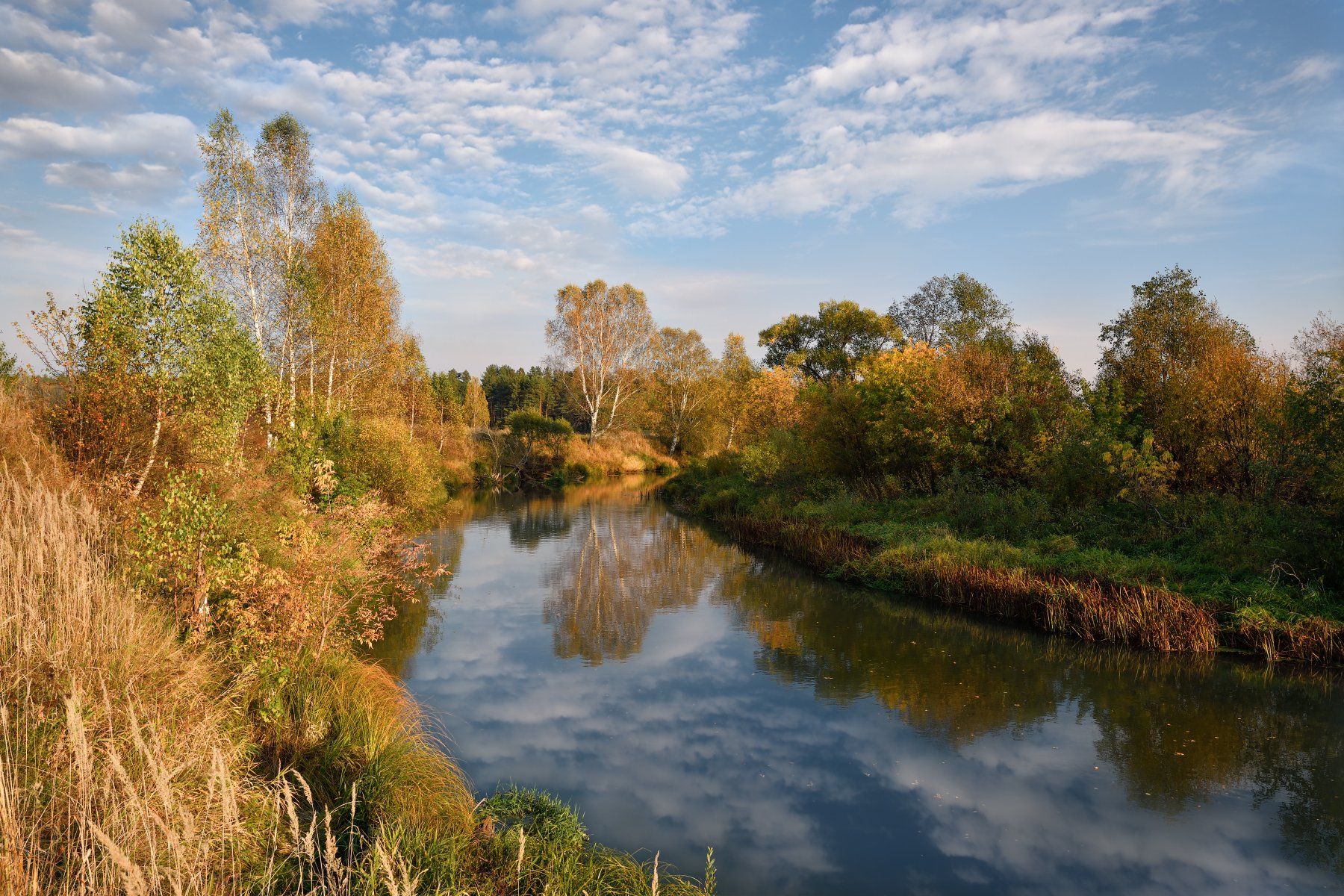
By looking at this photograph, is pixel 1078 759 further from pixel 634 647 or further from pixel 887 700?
pixel 634 647

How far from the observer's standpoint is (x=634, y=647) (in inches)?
521

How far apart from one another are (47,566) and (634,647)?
29.7 feet

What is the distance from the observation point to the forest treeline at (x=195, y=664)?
4.03 m

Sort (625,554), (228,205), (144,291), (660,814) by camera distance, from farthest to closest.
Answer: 1. (625,554)
2. (228,205)
3. (144,291)
4. (660,814)

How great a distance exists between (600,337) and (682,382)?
7.48 m

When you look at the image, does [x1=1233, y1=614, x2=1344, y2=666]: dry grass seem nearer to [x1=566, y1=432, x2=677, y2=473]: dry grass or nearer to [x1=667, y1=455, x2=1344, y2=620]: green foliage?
[x1=667, y1=455, x2=1344, y2=620]: green foliage

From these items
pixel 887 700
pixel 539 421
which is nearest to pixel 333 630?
pixel 887 700

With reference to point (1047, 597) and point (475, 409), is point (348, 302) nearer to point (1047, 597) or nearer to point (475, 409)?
point (1047, 597)

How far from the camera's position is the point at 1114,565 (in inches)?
539

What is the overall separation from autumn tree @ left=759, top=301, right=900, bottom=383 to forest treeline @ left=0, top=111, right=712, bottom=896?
1436 inches

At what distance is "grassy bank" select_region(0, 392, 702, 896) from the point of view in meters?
3.73

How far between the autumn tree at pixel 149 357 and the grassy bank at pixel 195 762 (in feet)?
2.50

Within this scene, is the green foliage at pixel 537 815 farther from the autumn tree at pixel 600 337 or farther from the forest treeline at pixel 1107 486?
the autumn tree at pixel 600 337

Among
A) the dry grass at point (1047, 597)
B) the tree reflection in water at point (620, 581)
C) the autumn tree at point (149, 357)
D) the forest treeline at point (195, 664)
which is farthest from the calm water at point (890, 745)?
the autumn tree at point (149, 357)
